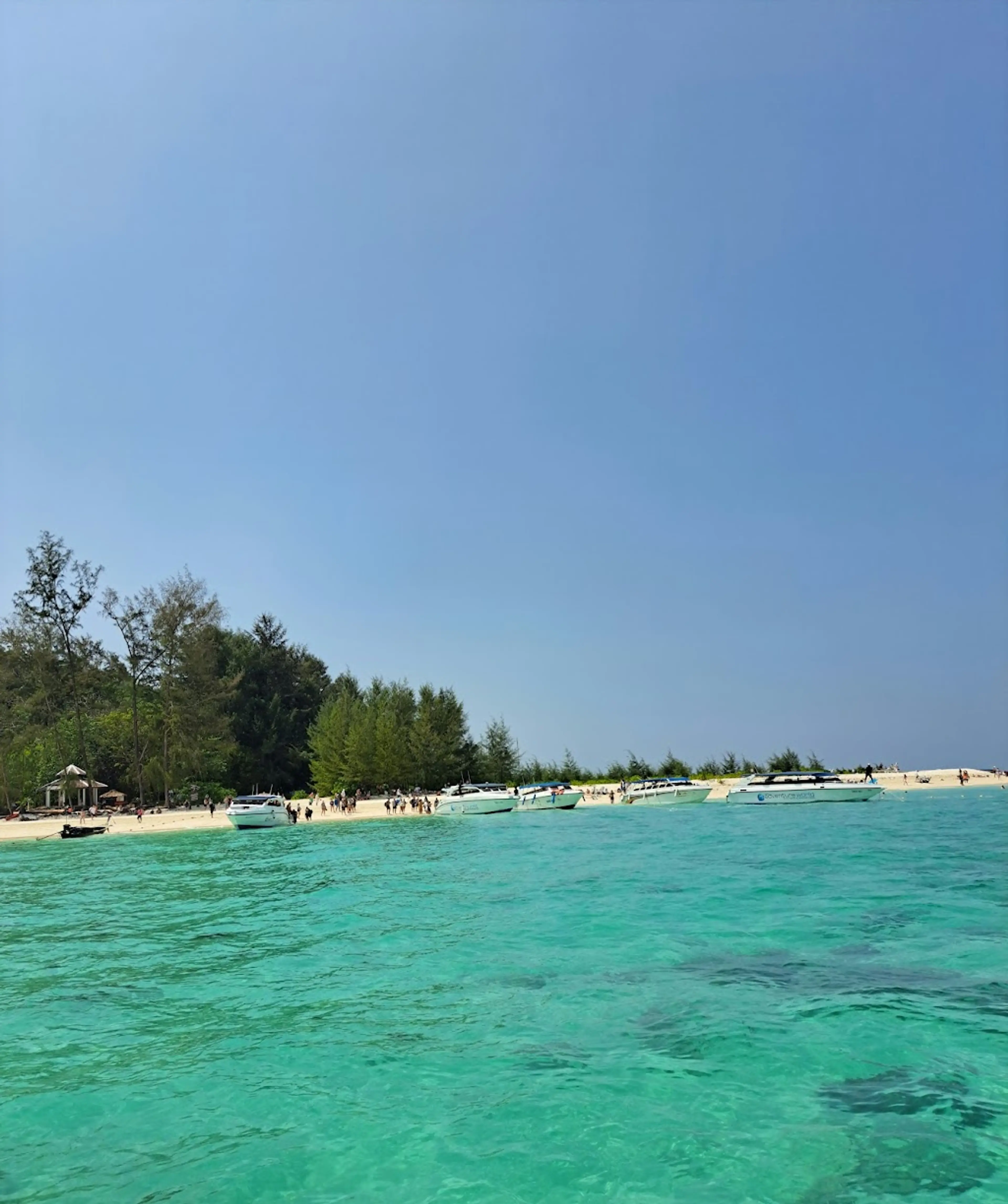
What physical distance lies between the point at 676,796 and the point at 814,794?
937cm

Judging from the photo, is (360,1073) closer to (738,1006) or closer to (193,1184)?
(193,1184)

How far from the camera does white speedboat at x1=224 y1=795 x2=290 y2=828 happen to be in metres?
51.8

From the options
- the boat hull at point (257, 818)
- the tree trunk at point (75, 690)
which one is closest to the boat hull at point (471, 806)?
the boat hull at point (257, 818)

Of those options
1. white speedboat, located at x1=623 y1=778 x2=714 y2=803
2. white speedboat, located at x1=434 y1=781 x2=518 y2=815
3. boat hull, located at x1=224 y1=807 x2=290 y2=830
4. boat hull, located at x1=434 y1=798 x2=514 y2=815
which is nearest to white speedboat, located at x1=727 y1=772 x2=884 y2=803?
white speedboat, located at x1=623 y1=778 x2=714 y2=803

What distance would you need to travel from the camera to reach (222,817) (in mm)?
57812

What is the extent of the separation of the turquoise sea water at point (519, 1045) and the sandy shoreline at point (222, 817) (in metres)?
30.5

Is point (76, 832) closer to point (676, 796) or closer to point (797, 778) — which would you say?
point (676, 796)

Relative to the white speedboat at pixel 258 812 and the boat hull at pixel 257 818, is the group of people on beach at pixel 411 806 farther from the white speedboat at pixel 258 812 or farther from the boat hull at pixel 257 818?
the boat hull at pixel 257 818

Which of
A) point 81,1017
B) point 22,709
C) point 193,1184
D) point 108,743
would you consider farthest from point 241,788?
point 193,1184

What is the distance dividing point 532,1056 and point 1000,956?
29.0ft

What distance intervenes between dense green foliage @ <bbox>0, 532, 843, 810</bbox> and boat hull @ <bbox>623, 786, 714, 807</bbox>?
17.9 m

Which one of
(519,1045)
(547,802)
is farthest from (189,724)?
(519,1045)

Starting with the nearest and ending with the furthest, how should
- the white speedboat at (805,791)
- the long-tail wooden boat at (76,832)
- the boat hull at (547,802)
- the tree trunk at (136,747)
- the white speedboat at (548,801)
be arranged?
the long-tail wooden boat at (76,832) < the white speedboat at (805,791) < the white speedboat at (548,801) < the boat hull at (547,802) < the tree trunk at (136,747)

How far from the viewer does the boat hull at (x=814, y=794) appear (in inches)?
2282
